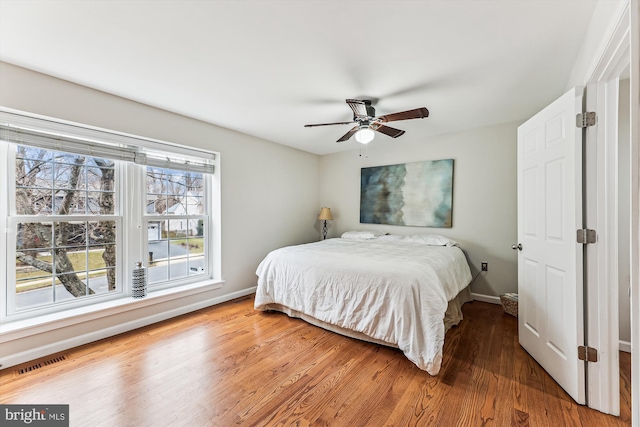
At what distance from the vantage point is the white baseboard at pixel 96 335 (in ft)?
6.84

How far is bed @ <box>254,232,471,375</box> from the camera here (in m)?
2.03

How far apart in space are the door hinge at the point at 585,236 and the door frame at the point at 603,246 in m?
0.03

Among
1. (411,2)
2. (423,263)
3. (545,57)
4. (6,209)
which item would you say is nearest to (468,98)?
(545,57)

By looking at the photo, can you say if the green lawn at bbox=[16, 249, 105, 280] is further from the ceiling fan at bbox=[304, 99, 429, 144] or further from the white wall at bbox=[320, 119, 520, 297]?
the white wall at bbox=[320, 119, 520, 297]

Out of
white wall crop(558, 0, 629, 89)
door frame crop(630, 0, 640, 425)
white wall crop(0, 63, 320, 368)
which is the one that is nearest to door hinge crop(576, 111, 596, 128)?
white wall crop(558, 0, 629, 89)

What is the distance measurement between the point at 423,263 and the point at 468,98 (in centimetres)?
171

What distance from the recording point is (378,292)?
2.29m

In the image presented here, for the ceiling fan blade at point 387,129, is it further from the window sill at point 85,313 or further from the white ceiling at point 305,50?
the window sill at point 85,313

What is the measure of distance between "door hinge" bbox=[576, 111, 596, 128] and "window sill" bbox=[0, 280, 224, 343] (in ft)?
12.4

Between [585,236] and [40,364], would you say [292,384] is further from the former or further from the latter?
[585,236]

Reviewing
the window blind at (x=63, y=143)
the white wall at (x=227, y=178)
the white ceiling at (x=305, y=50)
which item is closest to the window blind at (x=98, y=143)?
the window blind at (x=63, y=143)

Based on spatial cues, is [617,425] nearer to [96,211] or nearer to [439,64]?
[439,64]

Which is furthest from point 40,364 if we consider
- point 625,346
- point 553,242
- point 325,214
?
point 625,346

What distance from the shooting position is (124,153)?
107 inches
